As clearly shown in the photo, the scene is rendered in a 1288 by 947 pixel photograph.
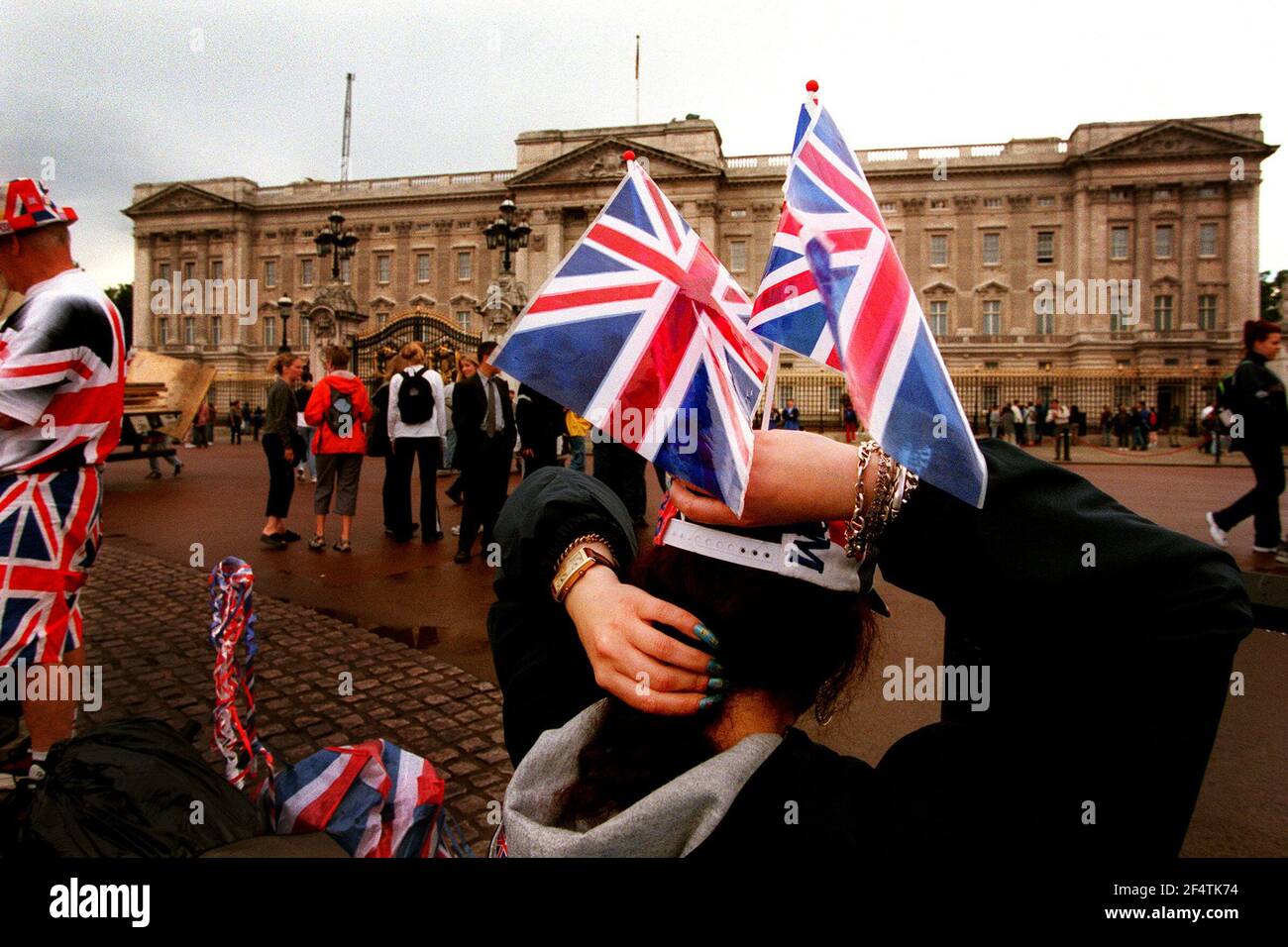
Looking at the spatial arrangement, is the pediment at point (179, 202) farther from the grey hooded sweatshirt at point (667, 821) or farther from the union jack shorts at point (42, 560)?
the grey hooded sweatshirt at point (667, 821)

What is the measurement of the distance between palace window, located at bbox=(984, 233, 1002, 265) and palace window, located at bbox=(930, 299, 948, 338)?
11.3 ft

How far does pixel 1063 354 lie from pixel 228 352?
2011 inches

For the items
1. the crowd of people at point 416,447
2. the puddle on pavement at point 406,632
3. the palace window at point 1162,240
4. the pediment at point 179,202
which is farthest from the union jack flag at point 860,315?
the pediment at point 179,202

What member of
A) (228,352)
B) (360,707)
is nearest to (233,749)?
(360,707)

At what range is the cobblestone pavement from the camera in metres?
3.34

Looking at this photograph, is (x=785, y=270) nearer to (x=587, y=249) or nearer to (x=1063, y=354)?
(x=587, y=249)

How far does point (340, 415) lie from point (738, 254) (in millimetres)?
44207

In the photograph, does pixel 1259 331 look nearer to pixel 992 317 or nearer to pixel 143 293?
pixel 992 317

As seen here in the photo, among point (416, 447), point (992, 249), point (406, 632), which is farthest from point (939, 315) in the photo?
point (406, 632)

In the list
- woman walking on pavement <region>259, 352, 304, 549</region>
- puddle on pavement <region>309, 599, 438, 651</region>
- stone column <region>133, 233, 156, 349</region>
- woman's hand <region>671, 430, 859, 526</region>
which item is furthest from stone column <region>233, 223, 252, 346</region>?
woman's hand <region>671, 430, 859, 526</region>

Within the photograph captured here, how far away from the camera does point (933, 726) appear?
1001 mm

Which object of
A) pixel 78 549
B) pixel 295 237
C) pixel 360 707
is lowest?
pixel 360 707

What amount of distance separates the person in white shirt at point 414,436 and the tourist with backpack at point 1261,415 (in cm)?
744

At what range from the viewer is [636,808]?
915 millimetres
